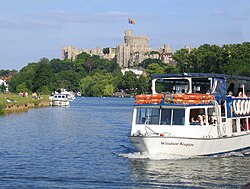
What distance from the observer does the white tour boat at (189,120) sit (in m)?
32.7

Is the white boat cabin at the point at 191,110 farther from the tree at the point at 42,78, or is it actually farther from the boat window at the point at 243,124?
the tree at the point at 42,78

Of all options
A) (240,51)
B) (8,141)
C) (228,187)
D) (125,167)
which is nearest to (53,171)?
(125,167)

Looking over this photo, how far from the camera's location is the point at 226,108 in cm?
3666

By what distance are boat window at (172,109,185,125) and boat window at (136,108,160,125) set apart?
38.4 inches

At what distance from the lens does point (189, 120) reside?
110ft

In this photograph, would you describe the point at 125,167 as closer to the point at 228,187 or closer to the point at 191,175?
the point at 191,175

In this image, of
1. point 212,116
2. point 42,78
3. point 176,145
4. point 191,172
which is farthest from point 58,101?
point 191,172

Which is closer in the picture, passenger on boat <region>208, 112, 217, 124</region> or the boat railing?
the boat railing

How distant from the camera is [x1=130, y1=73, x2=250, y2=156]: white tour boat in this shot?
107ft

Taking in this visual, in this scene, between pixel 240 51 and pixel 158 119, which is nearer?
pixel 158 119

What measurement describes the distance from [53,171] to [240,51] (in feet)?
384

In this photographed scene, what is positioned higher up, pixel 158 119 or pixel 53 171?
pixel 158 119

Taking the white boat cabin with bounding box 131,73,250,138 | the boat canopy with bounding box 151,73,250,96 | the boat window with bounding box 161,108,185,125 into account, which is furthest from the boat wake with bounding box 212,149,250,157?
the boat window with bounding box 161,108,185,125

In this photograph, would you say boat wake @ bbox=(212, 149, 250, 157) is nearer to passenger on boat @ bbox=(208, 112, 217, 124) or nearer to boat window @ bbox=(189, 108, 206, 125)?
passenger on boat @ bbox=(208, 112, 217, 124)
